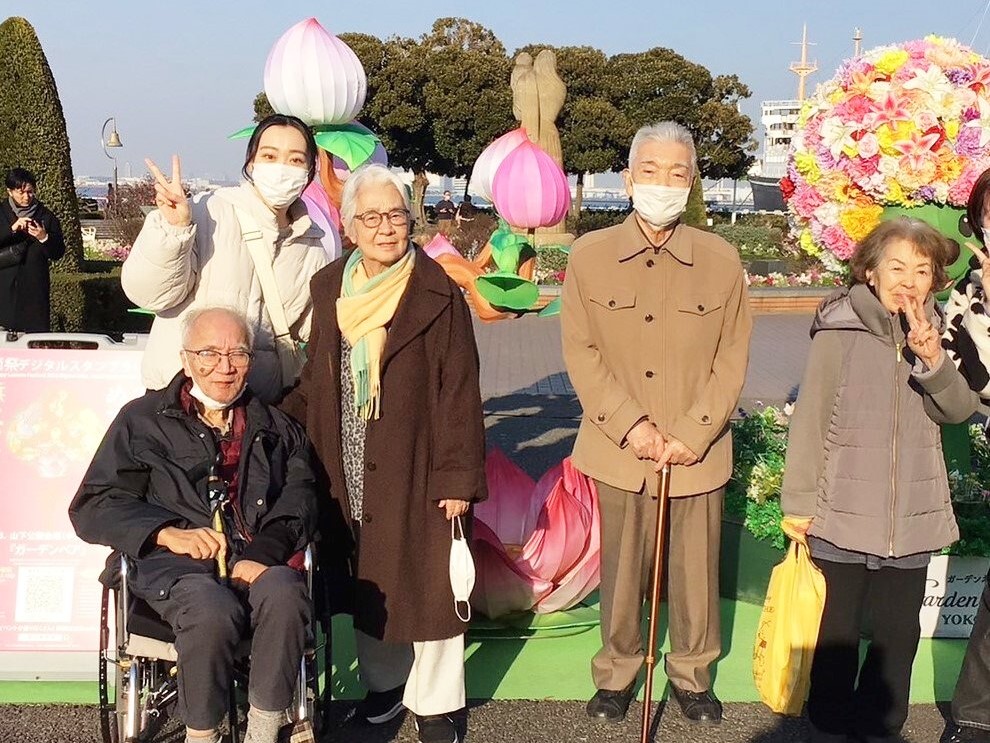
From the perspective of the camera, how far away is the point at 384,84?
136 ft

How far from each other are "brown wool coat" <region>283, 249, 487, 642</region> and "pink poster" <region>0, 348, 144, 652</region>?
3.20ft

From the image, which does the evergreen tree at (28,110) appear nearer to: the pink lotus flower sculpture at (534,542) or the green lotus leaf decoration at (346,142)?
the green lotus leaf decoration at (346,142)

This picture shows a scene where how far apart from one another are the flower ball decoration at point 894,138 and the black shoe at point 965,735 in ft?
5.65

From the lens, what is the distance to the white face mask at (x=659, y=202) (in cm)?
329

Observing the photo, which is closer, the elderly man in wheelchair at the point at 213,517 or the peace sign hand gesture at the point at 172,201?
the elderly man in wheelchair at the point at 213,517

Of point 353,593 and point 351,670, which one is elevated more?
point 353,593

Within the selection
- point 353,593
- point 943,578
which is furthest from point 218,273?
point 943,578

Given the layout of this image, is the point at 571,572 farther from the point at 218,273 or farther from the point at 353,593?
the point at 218,273

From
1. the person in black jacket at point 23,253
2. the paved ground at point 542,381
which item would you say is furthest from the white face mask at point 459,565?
the person in black jacket at point 23,253

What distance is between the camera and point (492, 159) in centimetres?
479

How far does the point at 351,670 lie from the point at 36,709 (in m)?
1.08

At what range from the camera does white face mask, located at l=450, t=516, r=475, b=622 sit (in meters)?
3.21

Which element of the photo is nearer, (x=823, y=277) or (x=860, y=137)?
(x=860, y=137)

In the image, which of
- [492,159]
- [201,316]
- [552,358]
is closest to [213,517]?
[201,316]
